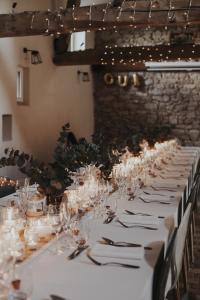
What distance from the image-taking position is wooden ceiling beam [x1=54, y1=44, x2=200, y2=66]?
9219mm

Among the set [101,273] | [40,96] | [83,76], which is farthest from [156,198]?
[83,76]

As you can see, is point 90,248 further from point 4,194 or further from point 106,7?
point 106,7

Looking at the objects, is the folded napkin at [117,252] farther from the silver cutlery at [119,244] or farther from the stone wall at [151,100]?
the stone wall at [151,100]

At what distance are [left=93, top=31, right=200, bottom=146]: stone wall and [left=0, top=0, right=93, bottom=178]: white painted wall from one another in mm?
948

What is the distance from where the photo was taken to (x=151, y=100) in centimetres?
1171

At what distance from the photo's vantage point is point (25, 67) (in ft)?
27.3

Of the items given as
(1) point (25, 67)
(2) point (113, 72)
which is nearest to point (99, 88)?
(2) point (113, 72)

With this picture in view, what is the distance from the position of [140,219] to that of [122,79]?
28.9 feet

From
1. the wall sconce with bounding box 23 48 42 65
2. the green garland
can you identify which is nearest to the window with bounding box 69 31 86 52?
the green garland

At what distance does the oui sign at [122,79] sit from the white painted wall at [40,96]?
81 centimetres

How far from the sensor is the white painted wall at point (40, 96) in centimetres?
763

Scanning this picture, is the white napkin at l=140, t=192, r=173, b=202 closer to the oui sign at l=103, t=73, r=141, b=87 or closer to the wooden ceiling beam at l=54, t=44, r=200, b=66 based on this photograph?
the wooden ceiling beam at l=54, t=44, r=200, b=66

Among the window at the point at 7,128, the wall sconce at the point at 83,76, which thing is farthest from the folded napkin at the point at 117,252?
the wall sconce at the point at 83,76

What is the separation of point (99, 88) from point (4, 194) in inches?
312
